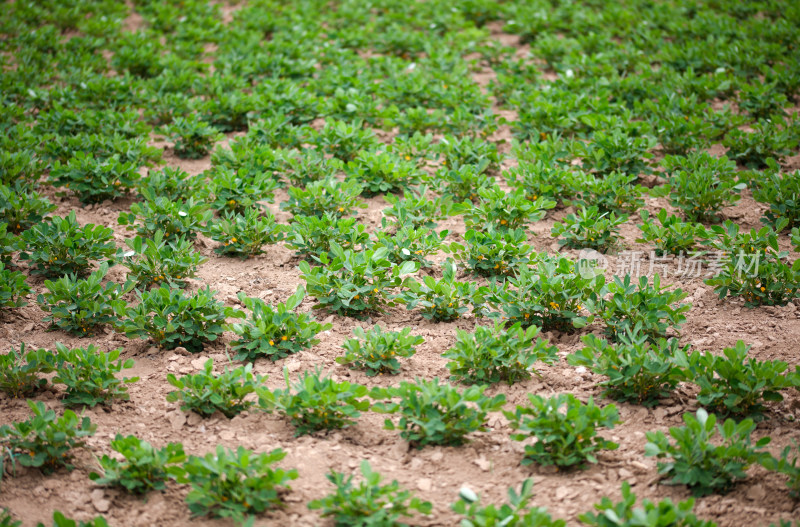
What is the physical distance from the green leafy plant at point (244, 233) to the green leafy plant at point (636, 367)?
7.10 ft

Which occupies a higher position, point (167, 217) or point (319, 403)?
point (167, 217)

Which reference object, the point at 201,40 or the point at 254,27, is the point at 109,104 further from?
the point at 254,27

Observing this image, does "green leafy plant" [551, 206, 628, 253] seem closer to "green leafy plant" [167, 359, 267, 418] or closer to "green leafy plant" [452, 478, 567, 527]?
"green leafy plant" [452, 478, 567, 527]

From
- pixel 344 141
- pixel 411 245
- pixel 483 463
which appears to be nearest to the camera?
pixel 483 463

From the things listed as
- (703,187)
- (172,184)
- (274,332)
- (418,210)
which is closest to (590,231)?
(703,187)

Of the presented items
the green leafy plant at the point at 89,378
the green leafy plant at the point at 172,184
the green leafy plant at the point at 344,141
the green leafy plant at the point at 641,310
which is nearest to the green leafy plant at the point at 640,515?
the green leafy plant at the point at 641,310

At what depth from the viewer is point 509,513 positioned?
2.33 meters

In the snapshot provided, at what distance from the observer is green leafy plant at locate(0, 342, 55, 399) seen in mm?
2996

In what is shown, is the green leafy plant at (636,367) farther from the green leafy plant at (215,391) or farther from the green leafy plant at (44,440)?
the green leafy plant at (44,440)

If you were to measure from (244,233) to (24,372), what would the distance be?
5.25 ft

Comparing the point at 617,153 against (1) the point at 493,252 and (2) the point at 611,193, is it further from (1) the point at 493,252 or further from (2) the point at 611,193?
(1) the point at 493,252

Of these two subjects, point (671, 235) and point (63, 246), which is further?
point (671, 235)

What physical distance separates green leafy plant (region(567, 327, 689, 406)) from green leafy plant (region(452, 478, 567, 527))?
0.78 metres

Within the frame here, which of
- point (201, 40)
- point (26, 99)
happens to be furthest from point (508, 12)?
point (26, 99)
